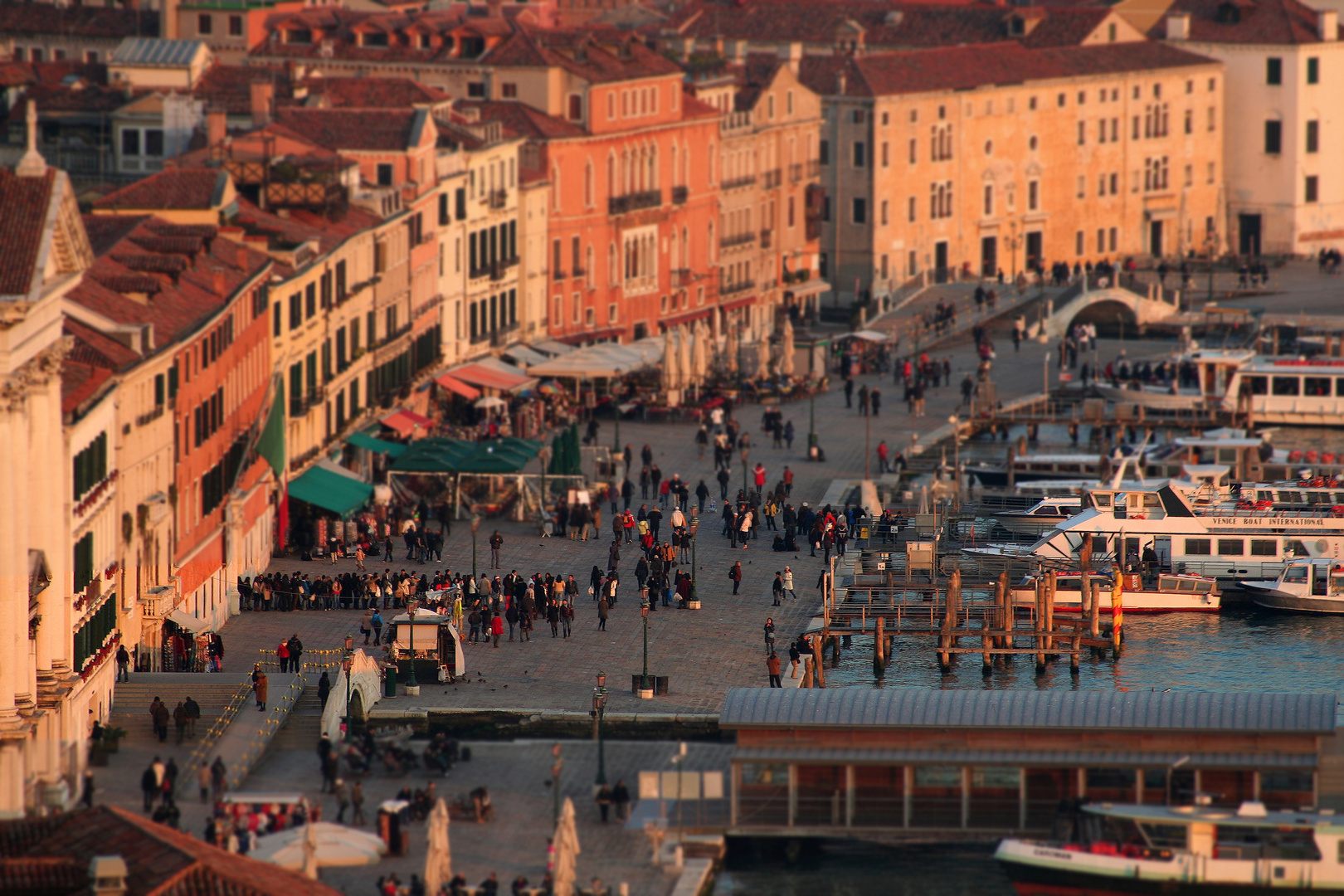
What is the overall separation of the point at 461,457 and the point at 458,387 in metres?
14.2

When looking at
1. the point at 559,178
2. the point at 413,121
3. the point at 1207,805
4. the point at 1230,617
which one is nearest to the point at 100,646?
the point at 1207,805

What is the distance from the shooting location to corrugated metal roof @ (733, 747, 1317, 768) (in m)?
57.2

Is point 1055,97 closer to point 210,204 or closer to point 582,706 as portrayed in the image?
point 210,204

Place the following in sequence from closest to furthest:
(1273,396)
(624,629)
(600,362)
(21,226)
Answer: (21,226)
(624,629)
(600,362)
(1273,396)

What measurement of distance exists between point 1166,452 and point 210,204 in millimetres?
32773

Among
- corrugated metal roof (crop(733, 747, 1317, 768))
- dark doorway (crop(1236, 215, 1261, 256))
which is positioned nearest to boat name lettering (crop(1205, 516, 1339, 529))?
corrugated metal roof (crop(733, 747, 1317, 768))

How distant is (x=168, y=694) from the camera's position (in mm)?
64562

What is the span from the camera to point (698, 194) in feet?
423

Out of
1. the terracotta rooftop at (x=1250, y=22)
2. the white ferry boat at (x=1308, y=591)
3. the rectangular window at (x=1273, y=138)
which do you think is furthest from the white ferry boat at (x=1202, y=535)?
the terracotta rooftop at (x=1250, y=22)

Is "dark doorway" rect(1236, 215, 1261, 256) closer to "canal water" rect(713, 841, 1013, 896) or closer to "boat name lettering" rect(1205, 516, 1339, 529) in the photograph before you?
"boat name lettering" rect(1205, 516, 1339, 529)

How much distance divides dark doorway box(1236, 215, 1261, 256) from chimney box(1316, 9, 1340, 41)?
943 centimetres

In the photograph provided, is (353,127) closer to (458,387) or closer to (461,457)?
(458,387)

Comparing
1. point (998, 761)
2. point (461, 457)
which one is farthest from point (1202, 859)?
point (461, 457)

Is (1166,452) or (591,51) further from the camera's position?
(591,51)
